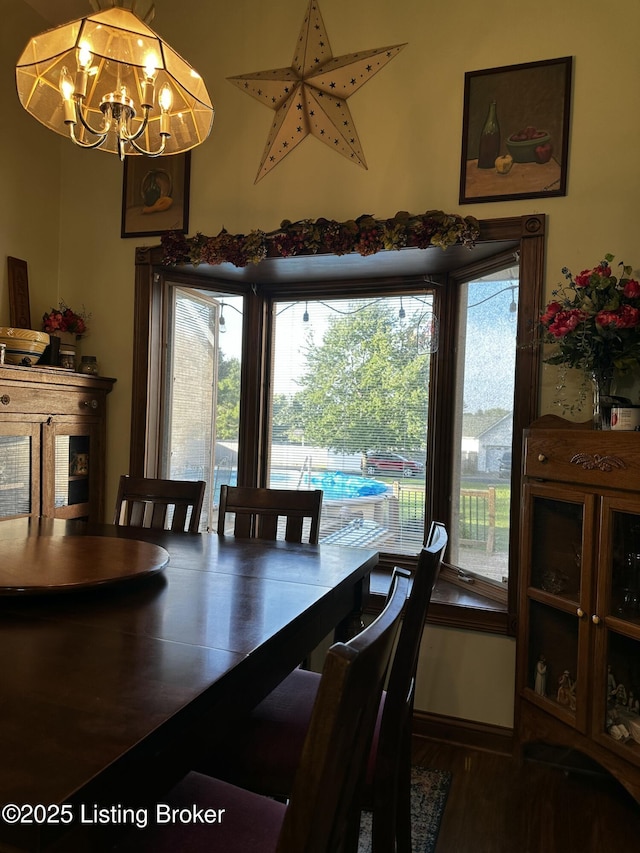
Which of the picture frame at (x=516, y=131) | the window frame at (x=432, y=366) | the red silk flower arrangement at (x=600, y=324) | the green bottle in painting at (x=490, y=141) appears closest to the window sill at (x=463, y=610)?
the window frame at (x=432, y=366)

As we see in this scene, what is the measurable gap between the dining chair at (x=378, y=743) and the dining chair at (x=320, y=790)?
0.12 meters

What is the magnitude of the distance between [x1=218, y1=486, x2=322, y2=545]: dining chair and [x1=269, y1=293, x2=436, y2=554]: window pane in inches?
31.3

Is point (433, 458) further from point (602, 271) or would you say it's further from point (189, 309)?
point (189, 309)

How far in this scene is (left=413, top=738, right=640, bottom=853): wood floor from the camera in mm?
1857

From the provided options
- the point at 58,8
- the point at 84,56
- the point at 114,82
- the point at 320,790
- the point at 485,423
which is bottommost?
the point at 320,790

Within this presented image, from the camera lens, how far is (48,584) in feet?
4.34

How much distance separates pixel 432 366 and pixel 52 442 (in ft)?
6.08

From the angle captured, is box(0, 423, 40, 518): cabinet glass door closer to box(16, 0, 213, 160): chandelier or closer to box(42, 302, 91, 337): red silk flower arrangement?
box(42, 302, 91, 337): red silk flower arrangement

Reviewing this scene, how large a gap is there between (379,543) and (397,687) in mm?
1808

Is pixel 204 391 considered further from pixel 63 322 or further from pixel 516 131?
pixel 516 131

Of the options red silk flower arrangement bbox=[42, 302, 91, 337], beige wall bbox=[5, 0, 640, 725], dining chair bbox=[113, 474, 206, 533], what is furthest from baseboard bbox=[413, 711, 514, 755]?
red silk flower arrangement bbox=[42, 302, 91, 337]

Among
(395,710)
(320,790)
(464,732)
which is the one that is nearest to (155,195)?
(395,710)

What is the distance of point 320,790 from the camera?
27.3 inches

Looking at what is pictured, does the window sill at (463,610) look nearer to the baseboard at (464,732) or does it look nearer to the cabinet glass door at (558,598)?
the cabinet glass door at (558,598)
